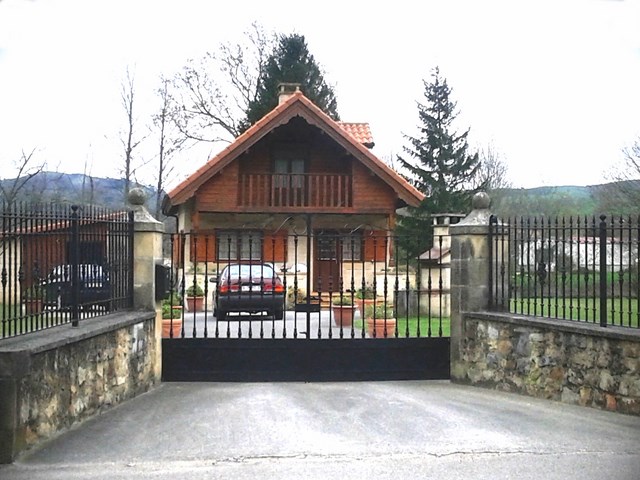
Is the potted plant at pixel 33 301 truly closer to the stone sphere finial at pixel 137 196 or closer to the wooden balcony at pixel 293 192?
the stone sphere finial at pixel 137 196

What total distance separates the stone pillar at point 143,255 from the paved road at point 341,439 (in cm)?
114

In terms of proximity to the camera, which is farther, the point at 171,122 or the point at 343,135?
the point at 171,122

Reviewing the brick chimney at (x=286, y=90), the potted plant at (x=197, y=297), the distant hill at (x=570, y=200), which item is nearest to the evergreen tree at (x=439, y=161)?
the distant hill at (x=570, y=200)

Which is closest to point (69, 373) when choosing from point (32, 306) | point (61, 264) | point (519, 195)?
point (32, 306)

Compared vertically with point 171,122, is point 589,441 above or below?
below

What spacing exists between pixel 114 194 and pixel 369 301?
84.1 ft

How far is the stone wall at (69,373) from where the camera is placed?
5.48 m

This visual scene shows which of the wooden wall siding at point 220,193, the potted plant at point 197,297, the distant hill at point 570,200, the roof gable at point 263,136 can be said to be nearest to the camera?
the potted plant at point 197,297

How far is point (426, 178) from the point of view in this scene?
3597 cm

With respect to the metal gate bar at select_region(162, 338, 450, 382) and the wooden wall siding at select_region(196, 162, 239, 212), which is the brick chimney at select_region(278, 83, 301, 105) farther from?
the metal gate bar at select_region(162, 338, 450, 382)

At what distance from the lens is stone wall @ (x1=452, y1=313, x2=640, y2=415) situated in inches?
287

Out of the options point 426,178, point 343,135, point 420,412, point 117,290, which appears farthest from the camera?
point 426,178

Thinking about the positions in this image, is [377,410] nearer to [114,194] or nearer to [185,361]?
[185,361]

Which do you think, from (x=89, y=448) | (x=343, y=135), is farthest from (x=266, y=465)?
(x=343, y=135)
